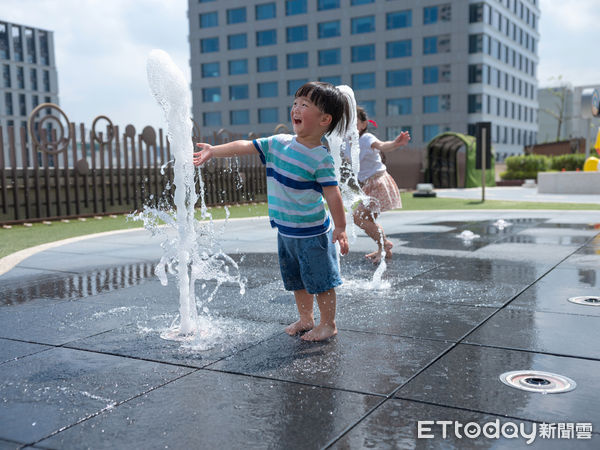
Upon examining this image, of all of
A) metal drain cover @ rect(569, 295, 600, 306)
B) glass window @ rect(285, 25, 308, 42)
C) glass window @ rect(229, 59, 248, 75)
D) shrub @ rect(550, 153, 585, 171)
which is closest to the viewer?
metal drain cover @ rect(569, 295, 600, 306)

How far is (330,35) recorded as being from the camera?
63719mm

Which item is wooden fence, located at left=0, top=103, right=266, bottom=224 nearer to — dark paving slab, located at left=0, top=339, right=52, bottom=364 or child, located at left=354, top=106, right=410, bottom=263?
child, located at left=354, top=106, right=410, bottom=263

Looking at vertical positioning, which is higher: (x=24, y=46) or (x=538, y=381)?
(x=24, y=46)

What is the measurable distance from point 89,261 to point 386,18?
59488mm

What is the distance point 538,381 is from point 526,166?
1313 inches

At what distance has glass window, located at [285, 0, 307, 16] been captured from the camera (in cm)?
6488

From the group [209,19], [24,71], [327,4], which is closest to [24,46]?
[24,71]

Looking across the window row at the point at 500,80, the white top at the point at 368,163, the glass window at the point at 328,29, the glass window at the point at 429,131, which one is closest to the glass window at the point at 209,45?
the glass window at the point at 328,29

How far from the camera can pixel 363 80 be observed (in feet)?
204

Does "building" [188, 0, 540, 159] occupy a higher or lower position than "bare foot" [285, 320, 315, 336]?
higher

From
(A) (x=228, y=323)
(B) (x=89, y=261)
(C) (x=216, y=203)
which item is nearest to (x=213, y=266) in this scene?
(B) (x=89, y=261)

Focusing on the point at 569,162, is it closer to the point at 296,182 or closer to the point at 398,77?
the point at 398,77

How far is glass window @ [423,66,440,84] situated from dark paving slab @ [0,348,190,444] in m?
59.2

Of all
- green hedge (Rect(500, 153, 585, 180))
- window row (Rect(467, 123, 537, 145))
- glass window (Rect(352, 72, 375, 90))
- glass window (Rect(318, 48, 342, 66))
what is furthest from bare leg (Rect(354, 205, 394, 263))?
glass window (Rect(318, 48, 342, 66))
